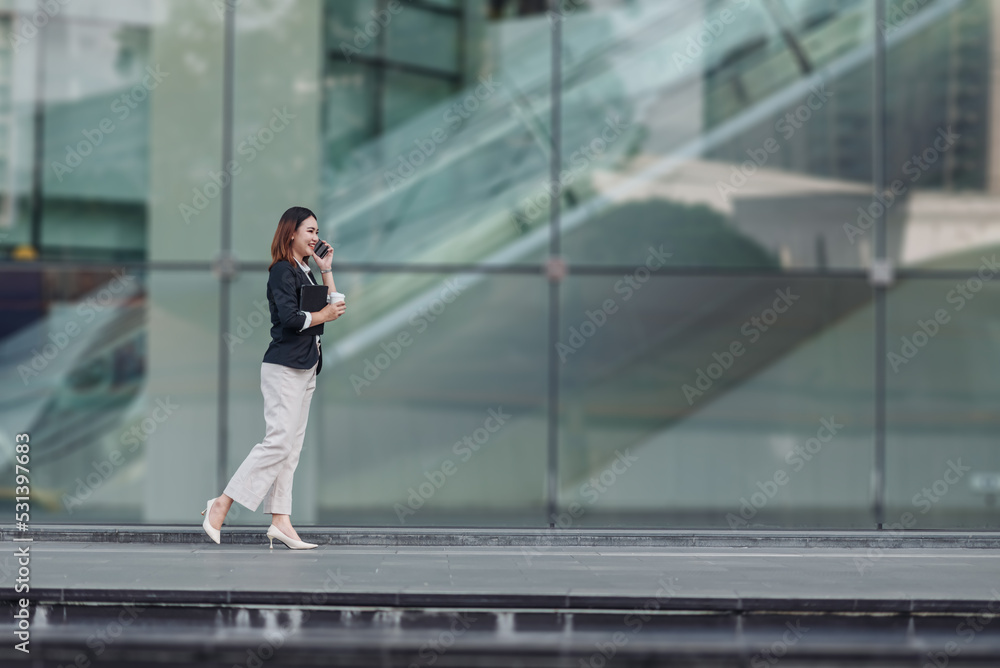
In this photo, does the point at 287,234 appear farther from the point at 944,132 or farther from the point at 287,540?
the point at 944,132

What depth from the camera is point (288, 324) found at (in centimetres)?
630

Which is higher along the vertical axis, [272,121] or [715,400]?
[272,121]

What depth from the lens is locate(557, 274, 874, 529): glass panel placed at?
9297 mm

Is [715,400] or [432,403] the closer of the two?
[432,403]

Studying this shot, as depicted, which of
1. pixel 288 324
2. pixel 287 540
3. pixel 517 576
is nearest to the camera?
pixel 517 576

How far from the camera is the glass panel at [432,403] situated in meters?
9.22

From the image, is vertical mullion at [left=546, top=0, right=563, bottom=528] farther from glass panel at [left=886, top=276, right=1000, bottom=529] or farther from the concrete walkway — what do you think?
glass panel at [left=886, top=276, right=1000, bottom=529]

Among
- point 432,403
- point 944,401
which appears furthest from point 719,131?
point 432,403

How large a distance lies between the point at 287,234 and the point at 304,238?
0.09 metres

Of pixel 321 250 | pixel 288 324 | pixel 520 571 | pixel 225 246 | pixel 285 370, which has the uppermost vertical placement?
pixel 225 246

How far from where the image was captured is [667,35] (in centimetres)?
940

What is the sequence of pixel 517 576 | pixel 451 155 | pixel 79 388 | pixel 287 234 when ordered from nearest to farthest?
1. pixel 517 576
2. pixel 287 234
3. pixel 79 388
4. pixel 451 155

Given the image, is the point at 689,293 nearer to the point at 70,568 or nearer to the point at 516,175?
the point at 516,175

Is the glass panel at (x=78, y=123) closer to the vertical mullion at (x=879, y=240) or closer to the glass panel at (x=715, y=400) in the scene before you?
the glass panel at (x=715, y=400)
